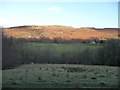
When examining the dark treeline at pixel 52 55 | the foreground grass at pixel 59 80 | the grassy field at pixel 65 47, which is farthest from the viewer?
the grassy field at pixel 65 47

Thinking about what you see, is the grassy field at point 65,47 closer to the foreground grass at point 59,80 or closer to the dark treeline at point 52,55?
the dark treeline at point 52,55

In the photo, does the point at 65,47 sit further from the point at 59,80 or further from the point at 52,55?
the point at 59,80

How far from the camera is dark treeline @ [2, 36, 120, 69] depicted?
34428 mm

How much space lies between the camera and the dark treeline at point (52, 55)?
Result: 3443 cm

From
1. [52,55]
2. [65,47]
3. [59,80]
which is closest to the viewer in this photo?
[59,80]

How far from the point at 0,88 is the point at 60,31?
39.9 metres

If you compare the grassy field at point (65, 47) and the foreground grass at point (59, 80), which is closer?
the foreground grass at point (59, 80)

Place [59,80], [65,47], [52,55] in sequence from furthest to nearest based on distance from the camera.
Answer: [65,47] → [52,55] → [59,80]

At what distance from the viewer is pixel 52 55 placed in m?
46.2

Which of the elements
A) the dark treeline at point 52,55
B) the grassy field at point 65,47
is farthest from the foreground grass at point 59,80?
the grassy field at point 65,47

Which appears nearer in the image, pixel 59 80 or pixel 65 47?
pixel 59 80

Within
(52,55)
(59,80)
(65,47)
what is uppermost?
(65,47)

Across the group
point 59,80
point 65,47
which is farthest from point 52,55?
point 59,80

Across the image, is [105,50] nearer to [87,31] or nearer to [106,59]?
[106,59]
